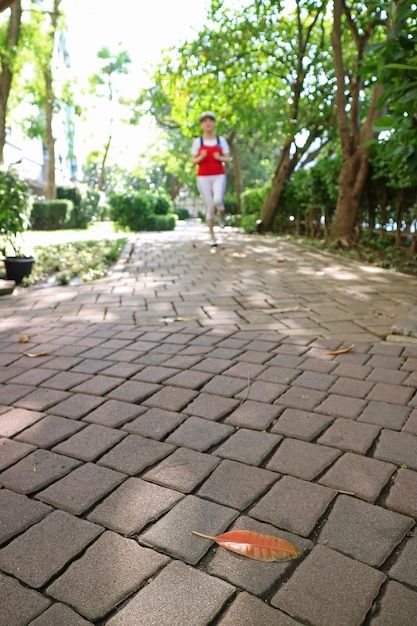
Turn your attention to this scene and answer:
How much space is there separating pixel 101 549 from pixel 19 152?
26.0 meters

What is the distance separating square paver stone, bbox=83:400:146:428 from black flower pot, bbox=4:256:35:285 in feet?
12.9

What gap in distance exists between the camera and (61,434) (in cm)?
205

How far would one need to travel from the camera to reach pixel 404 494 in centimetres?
158

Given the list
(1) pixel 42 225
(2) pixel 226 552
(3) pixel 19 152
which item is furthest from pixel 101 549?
(3) pixel 19 152

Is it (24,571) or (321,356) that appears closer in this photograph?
(24,571)

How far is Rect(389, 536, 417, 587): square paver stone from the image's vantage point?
1253 mm

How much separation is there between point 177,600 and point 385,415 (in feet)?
4.14

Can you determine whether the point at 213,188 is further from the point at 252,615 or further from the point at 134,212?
the point at 134,212

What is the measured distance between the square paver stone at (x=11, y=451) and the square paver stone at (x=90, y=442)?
4.4 inches

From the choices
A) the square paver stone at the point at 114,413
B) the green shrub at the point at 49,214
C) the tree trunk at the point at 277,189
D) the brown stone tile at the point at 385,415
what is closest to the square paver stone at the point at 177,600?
the square paver stone at the point at 114,413

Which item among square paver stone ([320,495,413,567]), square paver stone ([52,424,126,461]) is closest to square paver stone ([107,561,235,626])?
square paver stone ([320,495,413,567])

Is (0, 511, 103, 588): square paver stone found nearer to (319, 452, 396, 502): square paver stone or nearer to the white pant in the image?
(319, 452, 396, 502): square paver stone

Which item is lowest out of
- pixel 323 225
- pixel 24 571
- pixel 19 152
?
pixel 24 571

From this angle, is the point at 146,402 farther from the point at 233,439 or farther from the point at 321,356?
the point at 321,356
